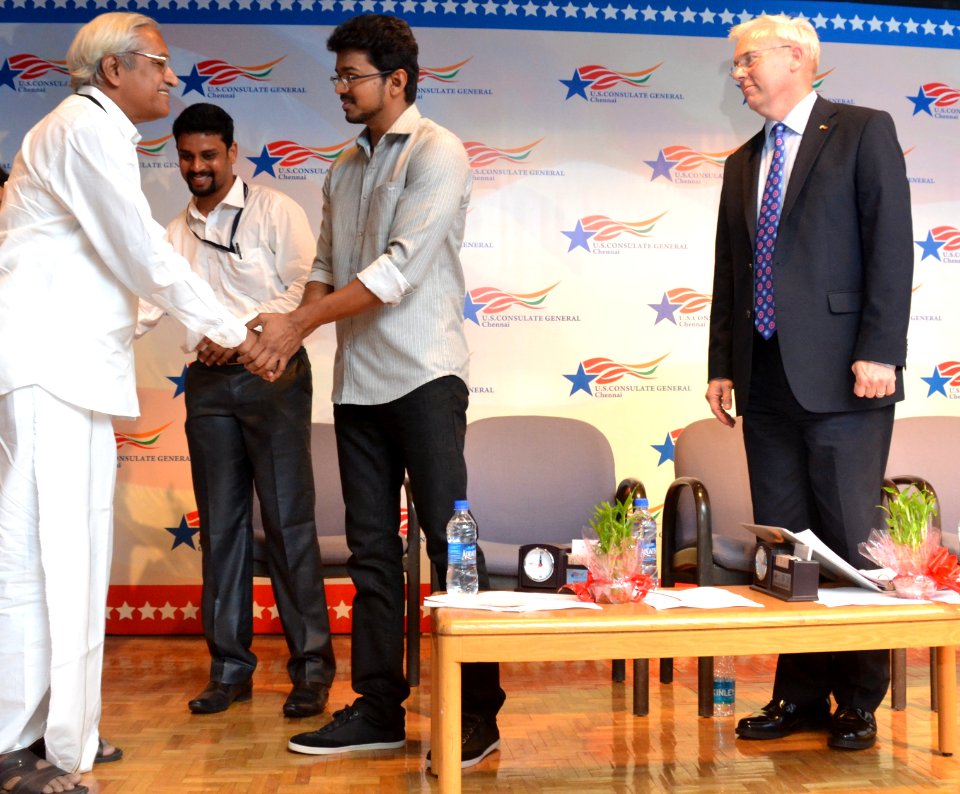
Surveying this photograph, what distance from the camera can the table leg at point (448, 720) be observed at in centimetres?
231

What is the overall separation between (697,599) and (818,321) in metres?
0.86

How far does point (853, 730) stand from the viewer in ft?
9.63

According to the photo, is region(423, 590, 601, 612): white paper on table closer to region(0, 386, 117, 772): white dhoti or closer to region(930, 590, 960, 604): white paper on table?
region(930, 590, 960, 604): white paper on table

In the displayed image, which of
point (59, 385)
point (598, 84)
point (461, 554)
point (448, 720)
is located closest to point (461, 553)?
point (461, 554)

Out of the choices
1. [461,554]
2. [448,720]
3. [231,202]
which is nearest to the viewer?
[448,720]

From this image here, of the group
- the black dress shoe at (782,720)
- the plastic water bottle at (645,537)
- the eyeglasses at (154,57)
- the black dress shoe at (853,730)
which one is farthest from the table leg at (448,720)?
the eyeglasses at (154,57)

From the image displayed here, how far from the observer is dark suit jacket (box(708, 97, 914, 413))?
2.85 meters

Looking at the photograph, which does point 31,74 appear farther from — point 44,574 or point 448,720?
point 448,720

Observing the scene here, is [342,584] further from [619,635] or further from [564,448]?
[619,635]

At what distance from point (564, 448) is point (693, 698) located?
3.69 ft

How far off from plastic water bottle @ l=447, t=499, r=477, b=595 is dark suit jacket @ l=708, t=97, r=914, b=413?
37.6 inches

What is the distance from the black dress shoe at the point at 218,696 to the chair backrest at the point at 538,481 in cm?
103

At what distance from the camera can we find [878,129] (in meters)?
2.92

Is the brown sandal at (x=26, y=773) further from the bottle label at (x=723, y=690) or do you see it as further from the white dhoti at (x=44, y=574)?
the bottle label at (x=723, y=690)
